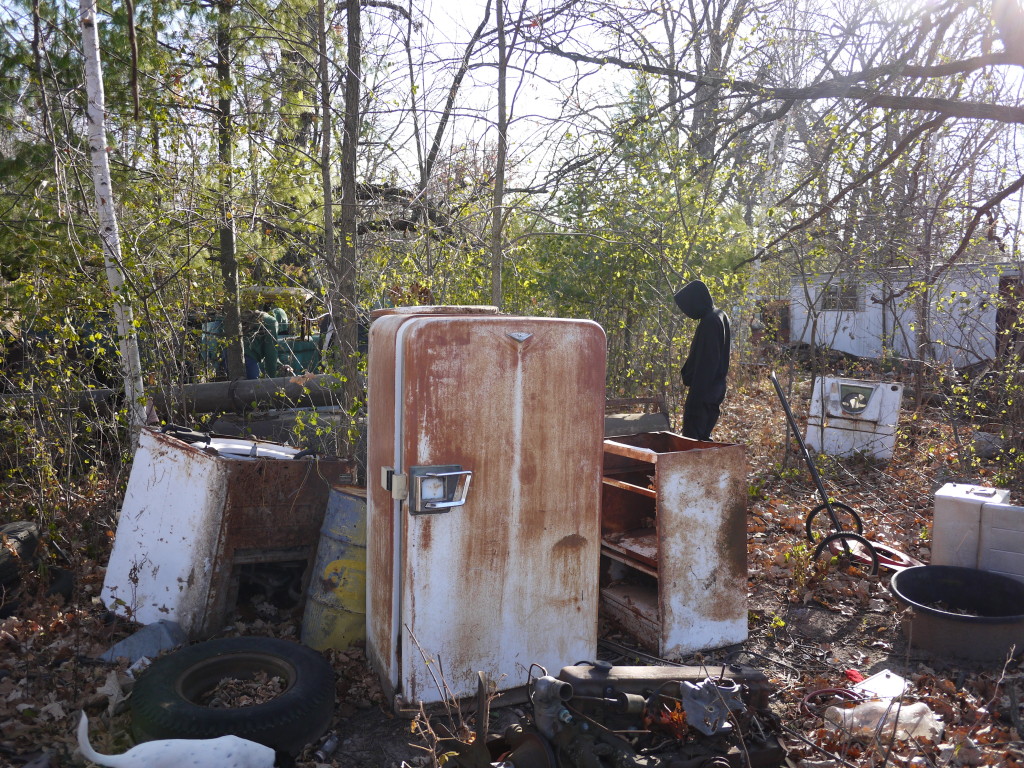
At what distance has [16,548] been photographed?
541cm

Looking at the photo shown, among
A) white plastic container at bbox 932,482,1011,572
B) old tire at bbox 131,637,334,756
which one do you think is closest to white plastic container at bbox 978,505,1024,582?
white plastic container at bbox 932,482,1011,572

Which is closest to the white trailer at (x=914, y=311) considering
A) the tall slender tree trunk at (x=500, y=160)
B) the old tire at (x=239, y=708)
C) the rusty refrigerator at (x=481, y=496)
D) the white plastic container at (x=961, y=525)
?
the white plastic container at (x=961, y=525)

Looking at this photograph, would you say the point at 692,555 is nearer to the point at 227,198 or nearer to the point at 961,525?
the point at 961,525

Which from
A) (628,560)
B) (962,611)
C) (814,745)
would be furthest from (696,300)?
(814,745)

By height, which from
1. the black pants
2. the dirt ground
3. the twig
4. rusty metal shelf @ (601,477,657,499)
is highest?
the black pants

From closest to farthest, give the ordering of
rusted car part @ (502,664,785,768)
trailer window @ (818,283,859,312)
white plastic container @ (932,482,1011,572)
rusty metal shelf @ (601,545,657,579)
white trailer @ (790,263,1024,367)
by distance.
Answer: rusted car part @ (502,664,785,768)
rusty metal shelf @ (601,545,657,579)
white plastic container @ (932,482,1011,572)
white trailer @ (790,263,1024,367)
trailer window @ (818,283,859,312)

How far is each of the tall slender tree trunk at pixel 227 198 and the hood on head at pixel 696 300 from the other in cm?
400

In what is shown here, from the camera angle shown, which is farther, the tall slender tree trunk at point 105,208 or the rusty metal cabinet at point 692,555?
the tall slender tree trunk at point 105,208

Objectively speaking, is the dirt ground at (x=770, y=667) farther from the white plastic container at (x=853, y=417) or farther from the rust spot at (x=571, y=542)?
the white plastic container at (x=853, y=417)

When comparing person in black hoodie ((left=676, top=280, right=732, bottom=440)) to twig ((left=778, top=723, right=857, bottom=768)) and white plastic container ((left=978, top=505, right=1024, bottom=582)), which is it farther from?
twig ((left=778, top=723, right=857, bottom=768))

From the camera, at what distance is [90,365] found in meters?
6.36

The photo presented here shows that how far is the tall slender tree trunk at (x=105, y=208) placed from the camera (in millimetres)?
6031

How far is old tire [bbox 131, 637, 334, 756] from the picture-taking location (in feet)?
11.3

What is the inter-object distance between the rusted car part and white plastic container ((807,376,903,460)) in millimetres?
6891
